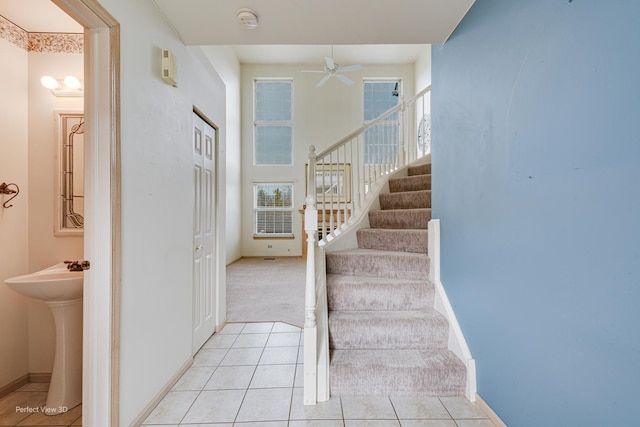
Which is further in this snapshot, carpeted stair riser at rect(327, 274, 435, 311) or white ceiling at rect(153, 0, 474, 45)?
carpeted stair riser at rect(327, 274, 435, 311)

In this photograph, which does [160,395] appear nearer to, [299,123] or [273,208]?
[273,208]

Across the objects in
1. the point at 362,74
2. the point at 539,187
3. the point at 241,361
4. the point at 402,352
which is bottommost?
the point at 241,361

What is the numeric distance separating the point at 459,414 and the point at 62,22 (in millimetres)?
3509

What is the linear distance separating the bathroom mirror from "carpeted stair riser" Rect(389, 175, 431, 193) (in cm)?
313

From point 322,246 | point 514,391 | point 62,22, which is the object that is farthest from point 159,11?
point 514,391

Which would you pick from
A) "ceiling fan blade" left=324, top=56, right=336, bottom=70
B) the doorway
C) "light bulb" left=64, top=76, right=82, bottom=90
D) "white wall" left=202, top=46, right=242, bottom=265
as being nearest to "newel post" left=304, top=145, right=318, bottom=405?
the doorway

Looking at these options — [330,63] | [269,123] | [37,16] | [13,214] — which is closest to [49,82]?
[37,16]

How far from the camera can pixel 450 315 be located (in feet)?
6.61

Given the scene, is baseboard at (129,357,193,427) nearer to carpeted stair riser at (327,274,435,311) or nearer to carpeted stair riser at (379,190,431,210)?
carpeted stair riser at (327,274,435,311)

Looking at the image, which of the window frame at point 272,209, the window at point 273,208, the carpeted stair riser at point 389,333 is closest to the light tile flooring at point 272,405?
the carpeted stair riser at point 389,333

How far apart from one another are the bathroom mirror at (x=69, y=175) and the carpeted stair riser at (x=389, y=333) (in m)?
1.97

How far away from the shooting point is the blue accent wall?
2.98 feet

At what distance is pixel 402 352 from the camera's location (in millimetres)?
1971

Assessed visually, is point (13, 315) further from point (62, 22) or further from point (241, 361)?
point (62, 22)
